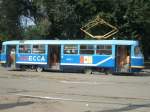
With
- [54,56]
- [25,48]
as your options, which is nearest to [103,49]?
[54,56]

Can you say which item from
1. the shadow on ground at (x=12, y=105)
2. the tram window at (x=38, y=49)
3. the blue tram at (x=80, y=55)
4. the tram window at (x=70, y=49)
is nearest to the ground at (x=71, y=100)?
the shadow on ground at (x=12, y=105)

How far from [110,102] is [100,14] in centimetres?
3356

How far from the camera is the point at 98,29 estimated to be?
49.7 meters

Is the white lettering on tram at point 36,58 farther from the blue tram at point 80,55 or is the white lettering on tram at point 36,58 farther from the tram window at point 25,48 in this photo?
the tram window at point 25,48

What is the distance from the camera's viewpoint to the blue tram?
37.1 meters

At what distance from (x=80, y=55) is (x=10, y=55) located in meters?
7.66

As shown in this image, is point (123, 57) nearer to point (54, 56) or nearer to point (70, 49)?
point (70, 49)

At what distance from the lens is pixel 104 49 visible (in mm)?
37562

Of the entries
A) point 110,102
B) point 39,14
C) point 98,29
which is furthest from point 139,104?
point 39,14

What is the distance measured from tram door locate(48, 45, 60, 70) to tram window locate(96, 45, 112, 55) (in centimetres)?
378

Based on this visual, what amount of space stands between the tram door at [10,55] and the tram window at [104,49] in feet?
27.7

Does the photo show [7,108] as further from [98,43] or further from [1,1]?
[1,1]

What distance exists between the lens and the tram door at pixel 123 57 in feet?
122

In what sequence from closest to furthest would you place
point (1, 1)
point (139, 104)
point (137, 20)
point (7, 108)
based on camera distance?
point (7, 108)
point (139, 104)
point (137, 20)
point (1, 1)
